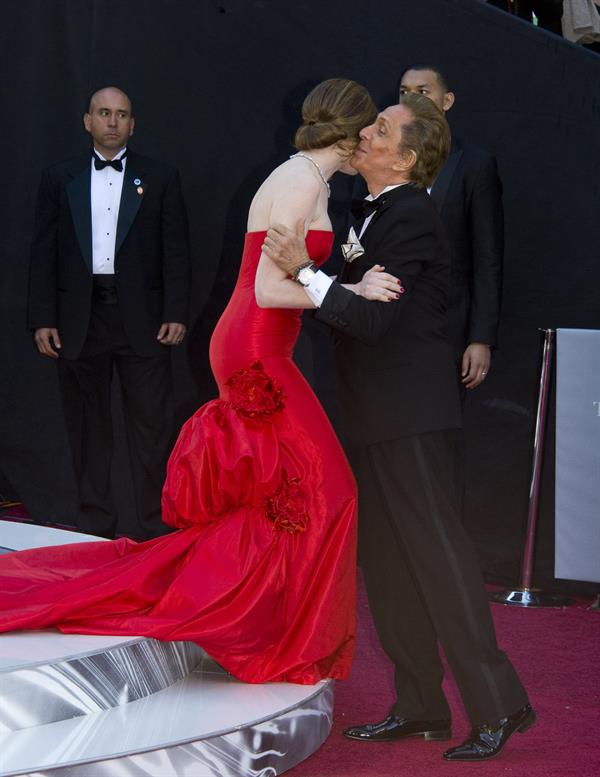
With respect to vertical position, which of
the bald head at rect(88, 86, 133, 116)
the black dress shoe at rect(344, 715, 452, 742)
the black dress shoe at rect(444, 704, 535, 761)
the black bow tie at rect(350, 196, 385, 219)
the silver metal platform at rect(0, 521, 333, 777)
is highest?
the bald head at rect(88, 86, 133, 116)

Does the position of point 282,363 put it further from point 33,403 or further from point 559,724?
point 33,403

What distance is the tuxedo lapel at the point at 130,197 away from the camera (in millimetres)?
4789

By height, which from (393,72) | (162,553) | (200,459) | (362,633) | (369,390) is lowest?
(362,633)

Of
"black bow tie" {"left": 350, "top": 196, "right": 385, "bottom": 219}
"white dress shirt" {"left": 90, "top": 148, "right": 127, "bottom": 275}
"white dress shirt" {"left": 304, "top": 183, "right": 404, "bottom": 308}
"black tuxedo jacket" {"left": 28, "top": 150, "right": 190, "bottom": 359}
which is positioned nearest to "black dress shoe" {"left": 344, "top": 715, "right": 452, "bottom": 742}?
"white dress shirt" {"left": 304, "top": 183, "right": 404, "bottom": 308}

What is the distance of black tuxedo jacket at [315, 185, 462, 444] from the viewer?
2.68 m

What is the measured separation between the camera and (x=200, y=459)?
2896 mm

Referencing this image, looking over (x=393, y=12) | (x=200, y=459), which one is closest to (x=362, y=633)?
(x=200, y=459)

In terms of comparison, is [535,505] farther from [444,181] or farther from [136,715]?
[136,715]

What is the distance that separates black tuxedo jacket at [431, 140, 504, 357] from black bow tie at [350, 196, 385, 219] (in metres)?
1.32

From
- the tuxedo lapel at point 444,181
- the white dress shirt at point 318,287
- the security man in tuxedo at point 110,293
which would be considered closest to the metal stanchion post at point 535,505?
the tuxedo lapel at point 444,181

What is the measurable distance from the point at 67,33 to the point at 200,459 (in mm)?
2958

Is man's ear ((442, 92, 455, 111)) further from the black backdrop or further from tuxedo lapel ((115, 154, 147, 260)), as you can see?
tuxedo lapel ((115, 154, 147, 260))

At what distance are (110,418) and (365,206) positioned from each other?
2.36 meters

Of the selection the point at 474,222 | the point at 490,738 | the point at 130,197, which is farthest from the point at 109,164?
the point at 490,738
